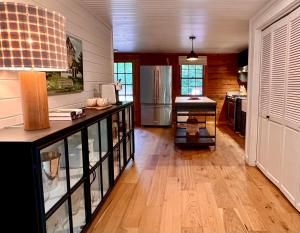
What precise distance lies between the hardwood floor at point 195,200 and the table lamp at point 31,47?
129 centimetres

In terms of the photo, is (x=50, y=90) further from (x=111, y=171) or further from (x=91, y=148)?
(x=111, y=171)

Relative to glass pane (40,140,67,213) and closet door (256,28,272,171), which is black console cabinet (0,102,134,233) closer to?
glass pane (40,140,67,213)

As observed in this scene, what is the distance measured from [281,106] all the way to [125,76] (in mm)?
5466

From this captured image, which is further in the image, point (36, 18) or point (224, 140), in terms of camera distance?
point (224, 140)

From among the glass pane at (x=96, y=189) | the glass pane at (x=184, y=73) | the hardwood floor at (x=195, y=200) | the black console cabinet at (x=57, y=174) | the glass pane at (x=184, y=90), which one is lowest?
the hardwood floor at (x=195, y=200)

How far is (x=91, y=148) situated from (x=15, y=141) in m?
1.07

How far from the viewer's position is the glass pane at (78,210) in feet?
6.30

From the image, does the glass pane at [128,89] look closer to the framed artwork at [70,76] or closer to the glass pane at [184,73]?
the glass pane at [184,73]

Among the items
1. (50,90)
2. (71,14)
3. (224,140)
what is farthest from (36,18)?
(224,140)

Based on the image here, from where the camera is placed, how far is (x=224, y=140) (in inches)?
212

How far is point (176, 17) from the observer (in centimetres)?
351

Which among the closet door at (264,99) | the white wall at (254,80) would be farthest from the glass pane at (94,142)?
the white wall at (254,80)

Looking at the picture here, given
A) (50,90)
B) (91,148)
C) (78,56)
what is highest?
(78,56)

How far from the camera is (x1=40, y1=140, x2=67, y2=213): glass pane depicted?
1.55 meters
